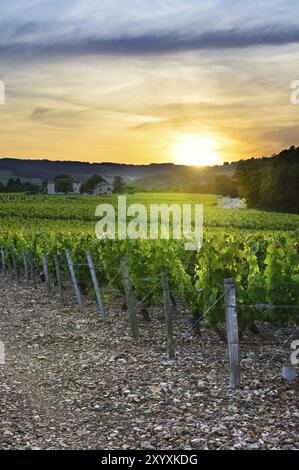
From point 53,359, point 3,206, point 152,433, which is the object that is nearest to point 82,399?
point 152,433

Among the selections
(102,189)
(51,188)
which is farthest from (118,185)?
(51,188)

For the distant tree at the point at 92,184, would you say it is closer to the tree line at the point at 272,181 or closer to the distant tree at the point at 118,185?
the distant tree at the point at 118,185

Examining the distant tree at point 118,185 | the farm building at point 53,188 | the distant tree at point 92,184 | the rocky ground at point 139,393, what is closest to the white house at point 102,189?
the distant tree at point 92,184

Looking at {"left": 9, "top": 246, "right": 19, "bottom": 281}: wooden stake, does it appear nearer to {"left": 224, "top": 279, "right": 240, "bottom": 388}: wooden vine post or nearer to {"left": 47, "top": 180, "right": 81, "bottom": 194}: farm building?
{"left": 224, "top": 279, "right": 240, "bottom": 388}: wooden vine post

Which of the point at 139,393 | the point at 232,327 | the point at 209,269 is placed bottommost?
the point at 139,393

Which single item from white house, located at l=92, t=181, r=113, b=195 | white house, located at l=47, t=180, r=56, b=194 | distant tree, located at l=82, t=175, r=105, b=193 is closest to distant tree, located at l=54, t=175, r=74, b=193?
white house, located at l=47, t=180, r=56, b=194

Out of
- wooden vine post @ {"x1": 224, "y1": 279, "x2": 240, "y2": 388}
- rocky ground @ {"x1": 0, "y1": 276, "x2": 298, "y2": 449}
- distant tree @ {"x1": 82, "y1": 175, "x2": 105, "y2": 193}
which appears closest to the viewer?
rocky ground @ {"x1": 0, "y1": 276, "x2": 298, "y2": 449}

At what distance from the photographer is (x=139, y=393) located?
866 centimetres

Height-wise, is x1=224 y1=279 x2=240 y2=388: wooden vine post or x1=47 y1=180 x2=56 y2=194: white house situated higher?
x1=47 y1=180 x2=56 y2=194: white house

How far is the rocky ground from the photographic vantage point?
23.1 feet

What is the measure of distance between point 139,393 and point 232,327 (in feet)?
5.54

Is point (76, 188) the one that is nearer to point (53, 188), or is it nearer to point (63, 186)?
point (63, 186)

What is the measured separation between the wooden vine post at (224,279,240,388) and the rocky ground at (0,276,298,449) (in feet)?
0.73

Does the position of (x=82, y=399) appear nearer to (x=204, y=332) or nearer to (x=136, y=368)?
(x=136, y=368)
